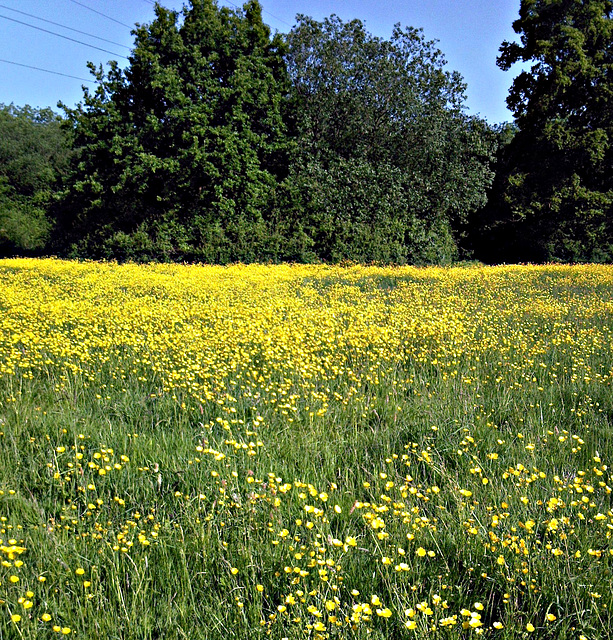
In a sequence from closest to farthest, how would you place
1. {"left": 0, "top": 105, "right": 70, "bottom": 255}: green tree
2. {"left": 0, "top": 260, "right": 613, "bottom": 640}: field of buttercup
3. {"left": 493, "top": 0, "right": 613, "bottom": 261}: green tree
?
{"left": 0, "top": 260, "right": 613, "bottom": 640}: field of buttercup
{"left": 493, "top": 0, "right": 613, "bottom": 261}: green tree
{"left": 0, "top": 105, "right": 70, "bottom": 255}: green tree

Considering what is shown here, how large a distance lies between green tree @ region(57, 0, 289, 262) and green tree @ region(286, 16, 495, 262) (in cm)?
145

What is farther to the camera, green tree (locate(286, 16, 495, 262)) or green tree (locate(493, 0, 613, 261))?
green tree (locate(493, 0, 613, 261))

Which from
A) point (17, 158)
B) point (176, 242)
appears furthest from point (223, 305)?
point (17, 158)

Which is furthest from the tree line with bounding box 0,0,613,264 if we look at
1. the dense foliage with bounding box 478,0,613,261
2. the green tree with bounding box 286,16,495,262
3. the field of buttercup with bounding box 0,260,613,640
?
the field of buttercup with bounding box 0,260,613,640

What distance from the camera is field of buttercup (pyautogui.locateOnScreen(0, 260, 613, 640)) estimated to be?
1979 millimetres

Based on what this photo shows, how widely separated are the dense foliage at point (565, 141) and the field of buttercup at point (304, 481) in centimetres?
2305

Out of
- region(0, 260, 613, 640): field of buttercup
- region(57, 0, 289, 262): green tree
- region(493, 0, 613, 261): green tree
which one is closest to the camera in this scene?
region(0, 260, 613, 640): field of buttercup

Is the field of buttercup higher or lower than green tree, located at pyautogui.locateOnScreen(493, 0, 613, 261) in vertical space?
lower

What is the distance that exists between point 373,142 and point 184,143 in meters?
7.80

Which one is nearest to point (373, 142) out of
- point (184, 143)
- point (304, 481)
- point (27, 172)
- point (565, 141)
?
point (184, 143)

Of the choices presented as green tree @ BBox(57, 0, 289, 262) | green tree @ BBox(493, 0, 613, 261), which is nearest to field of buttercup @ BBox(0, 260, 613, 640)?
green tree @ BBox(57, 0, 289, 262)

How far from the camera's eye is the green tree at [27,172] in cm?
3156

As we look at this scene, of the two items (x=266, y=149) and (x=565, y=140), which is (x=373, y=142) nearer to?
(x=266, y=149)

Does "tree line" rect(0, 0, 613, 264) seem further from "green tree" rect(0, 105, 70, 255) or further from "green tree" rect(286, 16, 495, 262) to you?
"green tree" rect(0, 105, 70, 255)
